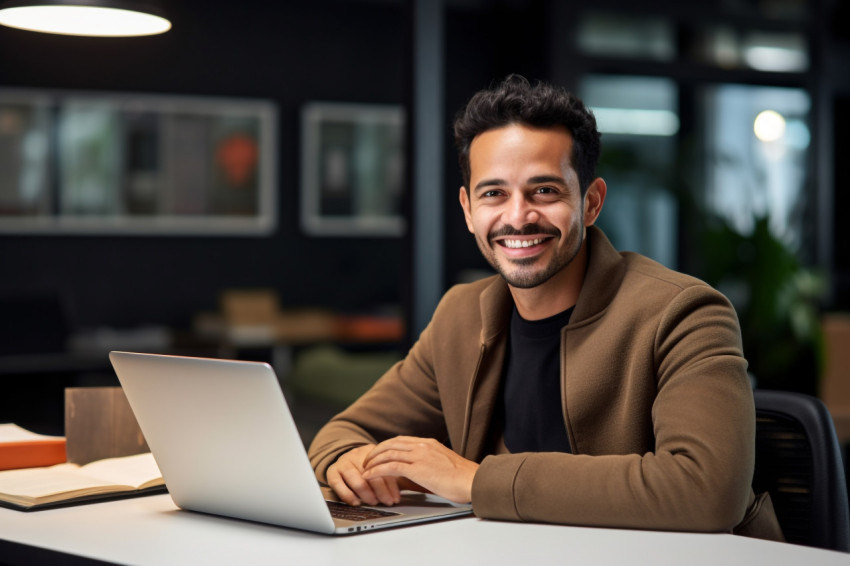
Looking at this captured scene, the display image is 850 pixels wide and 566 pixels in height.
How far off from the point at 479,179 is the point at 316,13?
6.26 m

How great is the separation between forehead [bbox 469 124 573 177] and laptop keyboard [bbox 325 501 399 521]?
60 centimetres

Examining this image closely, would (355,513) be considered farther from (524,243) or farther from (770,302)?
(770,302)

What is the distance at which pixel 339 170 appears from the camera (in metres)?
7.95

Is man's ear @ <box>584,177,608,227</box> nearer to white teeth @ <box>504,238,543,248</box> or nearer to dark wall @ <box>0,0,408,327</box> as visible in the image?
white teeth @ <box>504,238,543,248</box>

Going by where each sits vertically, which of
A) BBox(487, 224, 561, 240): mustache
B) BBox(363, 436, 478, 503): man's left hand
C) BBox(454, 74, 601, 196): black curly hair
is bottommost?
BBox(363, 436, 478, 503): man's left hand

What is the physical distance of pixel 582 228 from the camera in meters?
1.91

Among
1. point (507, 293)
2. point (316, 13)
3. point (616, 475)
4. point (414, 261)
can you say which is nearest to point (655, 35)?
point (316, 13)

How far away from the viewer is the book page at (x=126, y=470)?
186 centimetres

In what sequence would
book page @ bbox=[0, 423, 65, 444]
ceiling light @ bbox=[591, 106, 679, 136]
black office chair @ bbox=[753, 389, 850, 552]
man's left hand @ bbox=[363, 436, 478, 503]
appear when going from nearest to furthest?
man's left hand @ bbox=[363, 436, 478, 503], black office chair @ bbox=[753, 389, 850, 552], book page @ bbox=[0, 423, 65, 444], ceiling light @ bbox=[591, 106, 679, 136]

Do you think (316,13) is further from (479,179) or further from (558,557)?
(558,557)

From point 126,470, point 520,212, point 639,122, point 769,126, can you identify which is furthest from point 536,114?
point 769,126

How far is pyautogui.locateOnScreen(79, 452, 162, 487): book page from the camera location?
6.10ft

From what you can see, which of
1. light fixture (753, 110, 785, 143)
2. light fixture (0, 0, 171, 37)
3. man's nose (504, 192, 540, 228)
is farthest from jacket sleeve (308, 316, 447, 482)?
light fixture (753, 110, 785, 143)

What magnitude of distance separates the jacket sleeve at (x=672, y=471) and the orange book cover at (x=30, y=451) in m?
0.87
